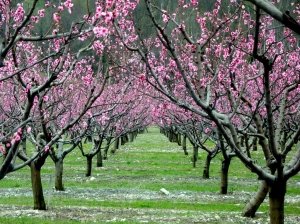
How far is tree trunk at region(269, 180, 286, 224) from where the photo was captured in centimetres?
972

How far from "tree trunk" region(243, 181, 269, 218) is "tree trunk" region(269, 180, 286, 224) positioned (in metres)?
8.03

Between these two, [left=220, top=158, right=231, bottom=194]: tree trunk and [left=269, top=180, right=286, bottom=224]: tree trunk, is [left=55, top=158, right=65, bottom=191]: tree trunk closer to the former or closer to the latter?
[left=220, top=158, right=231, bottom=194]: tree trunk

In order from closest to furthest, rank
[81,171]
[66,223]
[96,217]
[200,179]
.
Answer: [66,223]
[96,217]
[200,179]
[81,171]

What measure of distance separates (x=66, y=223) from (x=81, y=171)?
2070 cm

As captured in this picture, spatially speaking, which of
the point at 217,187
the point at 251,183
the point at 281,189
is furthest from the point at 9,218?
the point at 251,183

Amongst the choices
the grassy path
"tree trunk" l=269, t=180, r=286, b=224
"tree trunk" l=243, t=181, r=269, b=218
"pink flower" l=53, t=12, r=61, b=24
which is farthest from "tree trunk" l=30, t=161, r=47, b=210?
"tree trunk" l=269, t=180, r=286, b=224

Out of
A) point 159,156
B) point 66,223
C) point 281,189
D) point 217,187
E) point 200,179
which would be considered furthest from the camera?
point 159,156

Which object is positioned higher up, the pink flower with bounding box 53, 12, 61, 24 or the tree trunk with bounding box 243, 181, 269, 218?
the pink flower with bounding box 53, 12, 61, 24

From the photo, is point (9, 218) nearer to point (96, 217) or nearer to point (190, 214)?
point (96, 217)

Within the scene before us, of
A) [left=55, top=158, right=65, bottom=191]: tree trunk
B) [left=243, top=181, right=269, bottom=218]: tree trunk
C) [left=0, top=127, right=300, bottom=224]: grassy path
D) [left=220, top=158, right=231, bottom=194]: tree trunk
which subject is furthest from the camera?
[left=55, top=158, right=65, bottom=191]: tree trunk

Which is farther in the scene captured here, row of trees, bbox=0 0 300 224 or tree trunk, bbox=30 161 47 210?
tree trunk, bbox=30 161 47 210

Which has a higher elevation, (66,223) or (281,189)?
(281,189)

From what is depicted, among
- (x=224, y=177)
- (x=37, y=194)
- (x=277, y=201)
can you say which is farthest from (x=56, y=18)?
(x=224, y=177)

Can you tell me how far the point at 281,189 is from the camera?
9.73m
